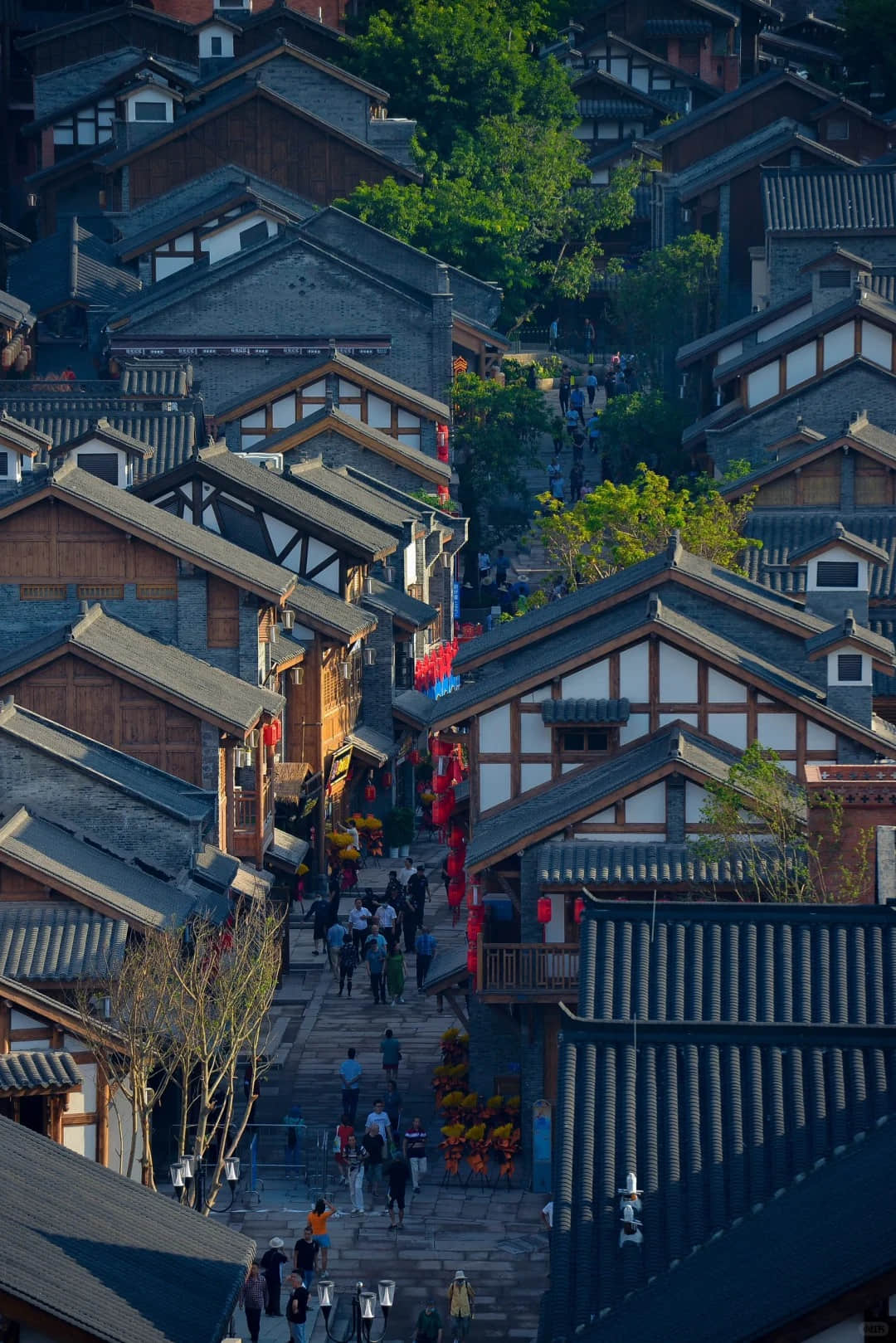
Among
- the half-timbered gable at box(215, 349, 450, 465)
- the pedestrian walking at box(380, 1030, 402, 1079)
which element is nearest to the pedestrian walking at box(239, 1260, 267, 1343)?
the pedestrian walking at box(380, 1030, 402, 1079)

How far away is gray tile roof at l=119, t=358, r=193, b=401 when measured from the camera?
83312 mm

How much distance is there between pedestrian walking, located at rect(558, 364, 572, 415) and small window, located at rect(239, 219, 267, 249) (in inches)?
440

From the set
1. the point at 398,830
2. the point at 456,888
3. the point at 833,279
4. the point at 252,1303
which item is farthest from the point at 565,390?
the point at 252,1303

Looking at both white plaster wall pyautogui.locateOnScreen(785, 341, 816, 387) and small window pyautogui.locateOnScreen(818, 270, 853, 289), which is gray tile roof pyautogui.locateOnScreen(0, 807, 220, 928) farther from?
small window pyautogui.locateOnScreen(818, 270, 853, 289)

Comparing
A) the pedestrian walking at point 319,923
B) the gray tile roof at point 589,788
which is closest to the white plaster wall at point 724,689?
the gray tile roof at point 589,788

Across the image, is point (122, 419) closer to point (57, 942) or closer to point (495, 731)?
point (495, 731)

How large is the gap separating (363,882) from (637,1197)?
34.7 meters

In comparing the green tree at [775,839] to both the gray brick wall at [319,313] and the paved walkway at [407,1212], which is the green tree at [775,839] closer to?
the paved walkway at [407,1212]

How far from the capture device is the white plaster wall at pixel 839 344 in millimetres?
77188

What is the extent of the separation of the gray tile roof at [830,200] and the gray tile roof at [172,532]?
3555 centimetres

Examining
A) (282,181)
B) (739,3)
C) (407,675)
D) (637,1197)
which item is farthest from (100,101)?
(637,1197)

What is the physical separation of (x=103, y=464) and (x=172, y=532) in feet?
32.6

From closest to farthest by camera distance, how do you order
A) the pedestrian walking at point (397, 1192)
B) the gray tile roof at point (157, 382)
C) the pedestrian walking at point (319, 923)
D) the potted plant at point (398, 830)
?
the pedestrian walking at point (397, 1192), the pedestrian walking at point (319, 923), the potted plant at point (398, 830), the gray tile roof at point (157, 382)

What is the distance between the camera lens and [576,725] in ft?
157
